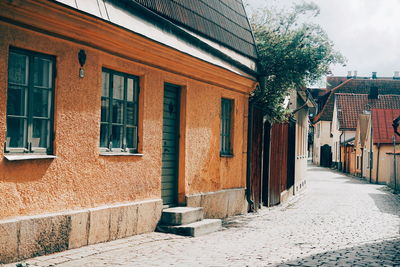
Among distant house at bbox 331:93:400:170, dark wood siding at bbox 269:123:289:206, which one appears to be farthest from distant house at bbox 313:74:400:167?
dark wood siding at bbox 269:123:289:206

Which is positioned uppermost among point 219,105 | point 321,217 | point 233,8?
point 233,8

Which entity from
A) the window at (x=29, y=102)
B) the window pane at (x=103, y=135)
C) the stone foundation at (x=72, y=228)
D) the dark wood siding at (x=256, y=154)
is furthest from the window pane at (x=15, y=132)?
the dark wood siding at (x=256, y=154)

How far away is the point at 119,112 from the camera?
9156 millimetres

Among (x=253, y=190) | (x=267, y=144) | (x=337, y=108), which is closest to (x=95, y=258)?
(x=253, y=190)

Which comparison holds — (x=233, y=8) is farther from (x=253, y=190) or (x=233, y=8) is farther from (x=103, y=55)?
(x=103, y=55)

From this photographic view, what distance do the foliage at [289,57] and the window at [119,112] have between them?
607 cm

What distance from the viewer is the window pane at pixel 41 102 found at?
7.17m

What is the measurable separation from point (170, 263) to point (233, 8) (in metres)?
9.10

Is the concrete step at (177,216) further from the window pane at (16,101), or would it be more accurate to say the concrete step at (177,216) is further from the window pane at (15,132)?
the window pane at (16,101)

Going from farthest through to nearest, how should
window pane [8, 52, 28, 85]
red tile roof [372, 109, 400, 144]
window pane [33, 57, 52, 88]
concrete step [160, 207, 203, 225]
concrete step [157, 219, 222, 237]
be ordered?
red tile roof [372, 109, 400, 144] → concrete step [160, 207, 203, 225] → concrete step [157, 219, 222, 237] → window pane [33, 57, 52, 88] → window pane [8, 52, 28, 85]

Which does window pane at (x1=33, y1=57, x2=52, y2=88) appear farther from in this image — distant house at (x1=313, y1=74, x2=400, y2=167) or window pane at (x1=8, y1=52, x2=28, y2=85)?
distant house at (x1=313, y1=74, x2=400, y2=167)

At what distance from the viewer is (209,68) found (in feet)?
38.2

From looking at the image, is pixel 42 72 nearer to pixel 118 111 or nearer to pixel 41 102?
pixel 41 102

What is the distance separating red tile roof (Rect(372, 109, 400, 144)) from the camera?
39906 mm
